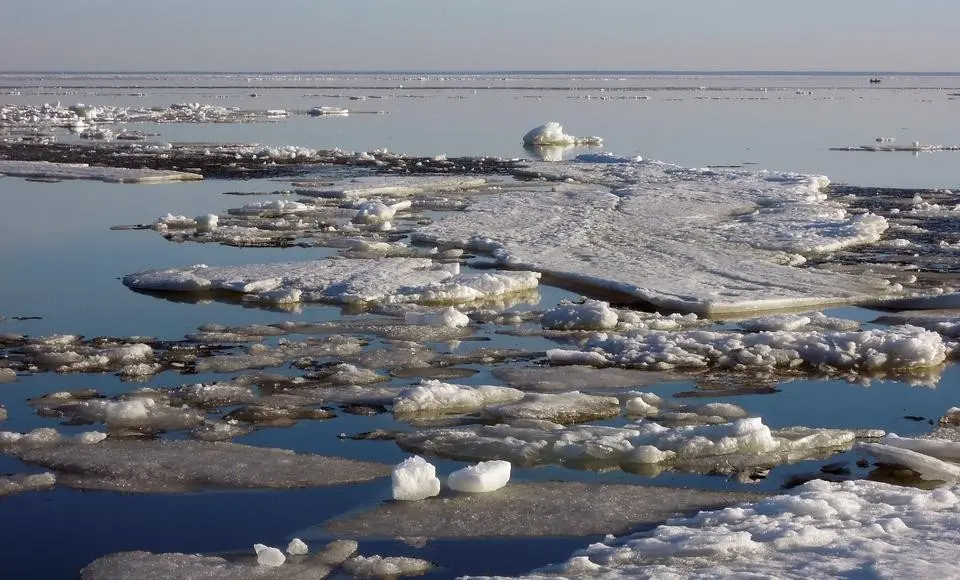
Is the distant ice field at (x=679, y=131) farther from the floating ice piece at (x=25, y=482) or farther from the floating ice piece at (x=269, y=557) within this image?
the floating ice piece at (x=269, y=557)

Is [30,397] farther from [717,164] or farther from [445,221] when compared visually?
[717,164]

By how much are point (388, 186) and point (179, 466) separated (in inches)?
430

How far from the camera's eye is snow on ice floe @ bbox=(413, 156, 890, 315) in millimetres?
8531

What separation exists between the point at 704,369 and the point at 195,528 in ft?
10.9

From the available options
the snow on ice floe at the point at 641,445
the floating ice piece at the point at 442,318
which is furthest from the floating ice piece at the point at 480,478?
the floating ice piece at the point at 442,318

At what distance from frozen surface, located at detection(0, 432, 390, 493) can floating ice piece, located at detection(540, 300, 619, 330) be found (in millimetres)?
2860

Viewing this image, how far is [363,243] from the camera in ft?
34.8

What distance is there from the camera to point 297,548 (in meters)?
3.92

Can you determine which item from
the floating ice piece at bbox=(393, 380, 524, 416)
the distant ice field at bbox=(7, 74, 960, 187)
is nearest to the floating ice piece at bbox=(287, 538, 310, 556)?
the floating ice piece at bbox=(393, 380, 524, 416)

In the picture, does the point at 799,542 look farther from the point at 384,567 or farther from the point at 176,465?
the point at 176,465

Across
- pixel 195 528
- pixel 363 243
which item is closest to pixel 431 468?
pixel 195 528

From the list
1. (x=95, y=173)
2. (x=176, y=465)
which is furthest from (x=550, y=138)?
(x=176, y=465)

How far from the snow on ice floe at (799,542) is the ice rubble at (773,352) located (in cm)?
221

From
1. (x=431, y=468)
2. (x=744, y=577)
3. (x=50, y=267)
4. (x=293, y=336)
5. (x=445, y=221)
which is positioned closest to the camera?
(x=744, y=577)
